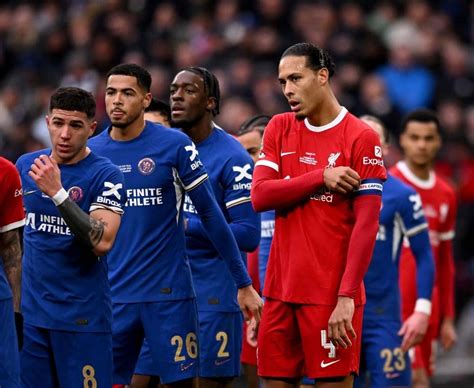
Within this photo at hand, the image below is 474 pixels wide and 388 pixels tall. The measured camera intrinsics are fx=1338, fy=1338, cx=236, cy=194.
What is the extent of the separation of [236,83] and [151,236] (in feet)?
28.5

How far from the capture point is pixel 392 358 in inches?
396

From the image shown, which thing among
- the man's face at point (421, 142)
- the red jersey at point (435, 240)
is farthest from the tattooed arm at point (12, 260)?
the man's face at point (421, 142)

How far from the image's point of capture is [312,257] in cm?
752

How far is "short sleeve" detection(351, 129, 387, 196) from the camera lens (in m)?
7.48

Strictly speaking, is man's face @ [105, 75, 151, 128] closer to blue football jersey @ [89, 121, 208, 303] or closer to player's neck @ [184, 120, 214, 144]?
blue football jersey @ [89, 121, 208, 303]

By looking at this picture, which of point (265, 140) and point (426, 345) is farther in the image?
point (426, 345)

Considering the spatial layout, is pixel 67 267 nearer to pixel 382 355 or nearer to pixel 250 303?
pixel 250 303

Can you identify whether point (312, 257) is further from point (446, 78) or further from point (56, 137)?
point (446, 78)

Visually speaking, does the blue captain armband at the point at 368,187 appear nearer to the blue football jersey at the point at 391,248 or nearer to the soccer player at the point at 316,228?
the soccer player at the point at 316,228

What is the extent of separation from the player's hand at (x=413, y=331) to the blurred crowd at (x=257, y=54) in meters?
5.87

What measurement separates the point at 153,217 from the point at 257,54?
9692mm

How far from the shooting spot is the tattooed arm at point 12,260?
747 cm

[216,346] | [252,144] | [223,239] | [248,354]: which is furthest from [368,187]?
[248,354]

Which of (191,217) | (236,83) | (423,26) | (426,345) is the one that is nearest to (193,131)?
(191,217)
